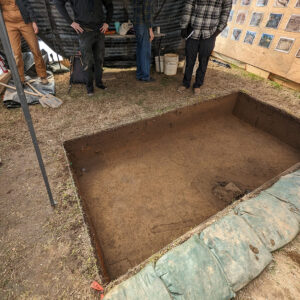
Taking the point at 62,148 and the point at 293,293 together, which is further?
the point at 62,148

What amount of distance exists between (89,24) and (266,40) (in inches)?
171

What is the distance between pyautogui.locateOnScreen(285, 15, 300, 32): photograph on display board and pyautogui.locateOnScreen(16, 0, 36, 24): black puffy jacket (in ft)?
17.7

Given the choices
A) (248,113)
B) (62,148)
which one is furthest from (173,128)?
(62,148)

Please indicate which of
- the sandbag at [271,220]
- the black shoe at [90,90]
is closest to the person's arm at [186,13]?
the black shoe at [90,90]

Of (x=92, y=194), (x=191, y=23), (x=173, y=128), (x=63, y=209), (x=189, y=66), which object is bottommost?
(x=92, y=194)

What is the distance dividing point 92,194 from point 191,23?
12.0ft

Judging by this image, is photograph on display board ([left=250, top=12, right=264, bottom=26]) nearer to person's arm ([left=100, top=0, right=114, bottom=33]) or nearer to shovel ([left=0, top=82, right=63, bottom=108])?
person's arm ([left=100, top=0, right=114, bottom=33])

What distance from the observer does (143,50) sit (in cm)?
465

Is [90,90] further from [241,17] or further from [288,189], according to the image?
[241,17]

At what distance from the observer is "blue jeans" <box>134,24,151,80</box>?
4.40 metres

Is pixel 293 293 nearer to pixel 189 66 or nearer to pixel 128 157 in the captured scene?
pixel 128 157

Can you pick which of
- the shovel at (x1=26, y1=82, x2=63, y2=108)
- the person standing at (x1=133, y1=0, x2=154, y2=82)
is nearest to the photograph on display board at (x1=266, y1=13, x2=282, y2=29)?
the person standing at (x1=133, y1=0, x2=154, y2=82)

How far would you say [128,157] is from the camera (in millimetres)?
3719

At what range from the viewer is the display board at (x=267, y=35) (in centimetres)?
448
